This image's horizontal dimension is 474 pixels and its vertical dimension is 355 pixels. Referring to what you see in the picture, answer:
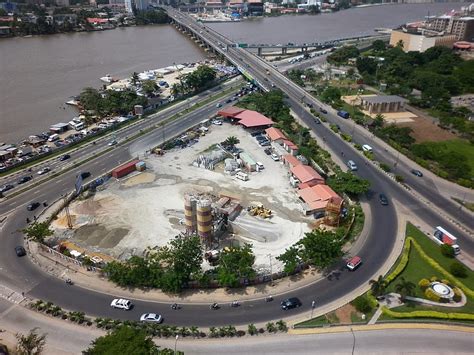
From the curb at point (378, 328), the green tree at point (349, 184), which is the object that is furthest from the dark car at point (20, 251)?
the green tree at point (349, 184)

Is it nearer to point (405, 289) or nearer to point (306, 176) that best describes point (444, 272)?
point (405, 289)

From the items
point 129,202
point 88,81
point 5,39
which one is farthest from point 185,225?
point 5,39

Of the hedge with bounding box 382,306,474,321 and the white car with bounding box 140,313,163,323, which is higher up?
the white car with bounding box 140,313,163,323

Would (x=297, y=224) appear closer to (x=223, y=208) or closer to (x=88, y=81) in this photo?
(x=223, y=208)

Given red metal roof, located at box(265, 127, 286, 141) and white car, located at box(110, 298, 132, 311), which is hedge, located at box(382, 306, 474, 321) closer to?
white car, located at box(110, 298, 132, 311)

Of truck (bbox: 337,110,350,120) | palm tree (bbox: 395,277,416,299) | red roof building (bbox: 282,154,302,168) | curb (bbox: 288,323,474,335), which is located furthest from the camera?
truck (bbox: 337,110,350,120)

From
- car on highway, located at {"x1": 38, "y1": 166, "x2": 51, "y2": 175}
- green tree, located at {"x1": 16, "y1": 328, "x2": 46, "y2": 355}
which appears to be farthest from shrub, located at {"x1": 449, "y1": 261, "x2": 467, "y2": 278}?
car on highway, located at {"x1": 38, "y1": 166, "x2": 51, "y2": 175}
